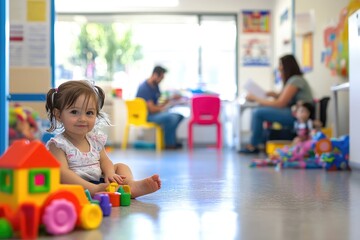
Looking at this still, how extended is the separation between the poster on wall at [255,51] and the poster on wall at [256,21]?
4.4 inches

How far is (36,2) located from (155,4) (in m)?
4.62

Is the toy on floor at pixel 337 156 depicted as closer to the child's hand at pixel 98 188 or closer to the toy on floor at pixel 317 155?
the toy on floor at pixel 317 155

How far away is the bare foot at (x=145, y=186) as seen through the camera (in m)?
2.03

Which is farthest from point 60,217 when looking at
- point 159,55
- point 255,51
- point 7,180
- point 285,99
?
point 159,55

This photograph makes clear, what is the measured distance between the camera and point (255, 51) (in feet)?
26.7

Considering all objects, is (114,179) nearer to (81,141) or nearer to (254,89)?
(81,141)

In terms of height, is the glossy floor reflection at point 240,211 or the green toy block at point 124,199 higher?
the green toy block at point 124,199

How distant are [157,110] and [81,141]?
5.01m

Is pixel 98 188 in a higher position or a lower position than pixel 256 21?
lower

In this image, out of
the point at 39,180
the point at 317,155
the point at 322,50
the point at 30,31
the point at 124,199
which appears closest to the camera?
the point at 39,180

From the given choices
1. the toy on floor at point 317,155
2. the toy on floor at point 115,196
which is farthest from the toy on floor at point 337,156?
the toy on floor at point 115,196

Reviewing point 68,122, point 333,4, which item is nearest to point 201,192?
point 68,122

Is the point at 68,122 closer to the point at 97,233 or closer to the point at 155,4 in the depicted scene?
the point at 97,233

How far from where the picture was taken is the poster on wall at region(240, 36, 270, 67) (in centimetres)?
812
